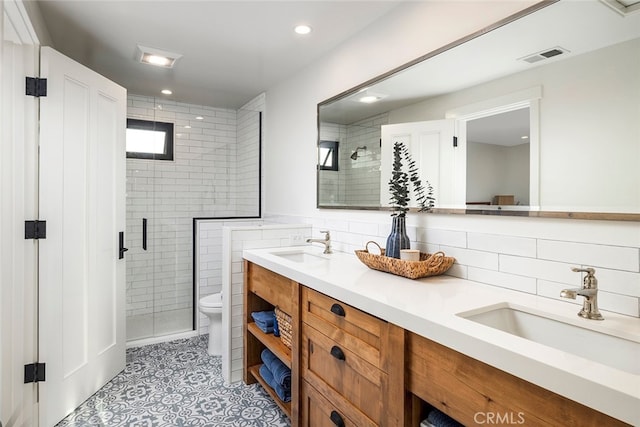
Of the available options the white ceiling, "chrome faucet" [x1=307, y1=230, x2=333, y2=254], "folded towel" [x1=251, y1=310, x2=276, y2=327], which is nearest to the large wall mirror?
the white ceiling

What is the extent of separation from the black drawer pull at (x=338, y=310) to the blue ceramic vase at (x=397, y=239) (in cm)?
51

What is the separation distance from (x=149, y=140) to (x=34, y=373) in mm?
2108

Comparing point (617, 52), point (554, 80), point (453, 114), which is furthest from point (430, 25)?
point (617, 52)

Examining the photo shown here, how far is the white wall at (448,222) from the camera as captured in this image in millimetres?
1190

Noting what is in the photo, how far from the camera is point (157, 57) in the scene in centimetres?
280

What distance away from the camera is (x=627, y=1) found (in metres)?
1.13

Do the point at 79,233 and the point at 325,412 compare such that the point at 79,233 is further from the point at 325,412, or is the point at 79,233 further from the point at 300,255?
the point at 325,412

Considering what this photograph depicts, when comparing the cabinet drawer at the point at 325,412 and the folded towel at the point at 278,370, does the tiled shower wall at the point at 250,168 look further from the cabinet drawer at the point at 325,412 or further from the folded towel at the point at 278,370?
the cabinet drawer at the point at 325,412

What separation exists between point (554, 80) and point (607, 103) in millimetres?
209

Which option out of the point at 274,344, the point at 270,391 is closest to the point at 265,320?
the point at 274,344

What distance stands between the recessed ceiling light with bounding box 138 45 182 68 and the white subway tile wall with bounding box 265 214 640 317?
7.41ft

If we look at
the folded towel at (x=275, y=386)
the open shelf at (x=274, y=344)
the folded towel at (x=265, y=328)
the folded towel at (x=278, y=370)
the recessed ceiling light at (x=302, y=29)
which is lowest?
the folded towel at (x=275, y=386)

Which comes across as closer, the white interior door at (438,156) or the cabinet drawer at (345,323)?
the cabinet drawer at (345,323)
